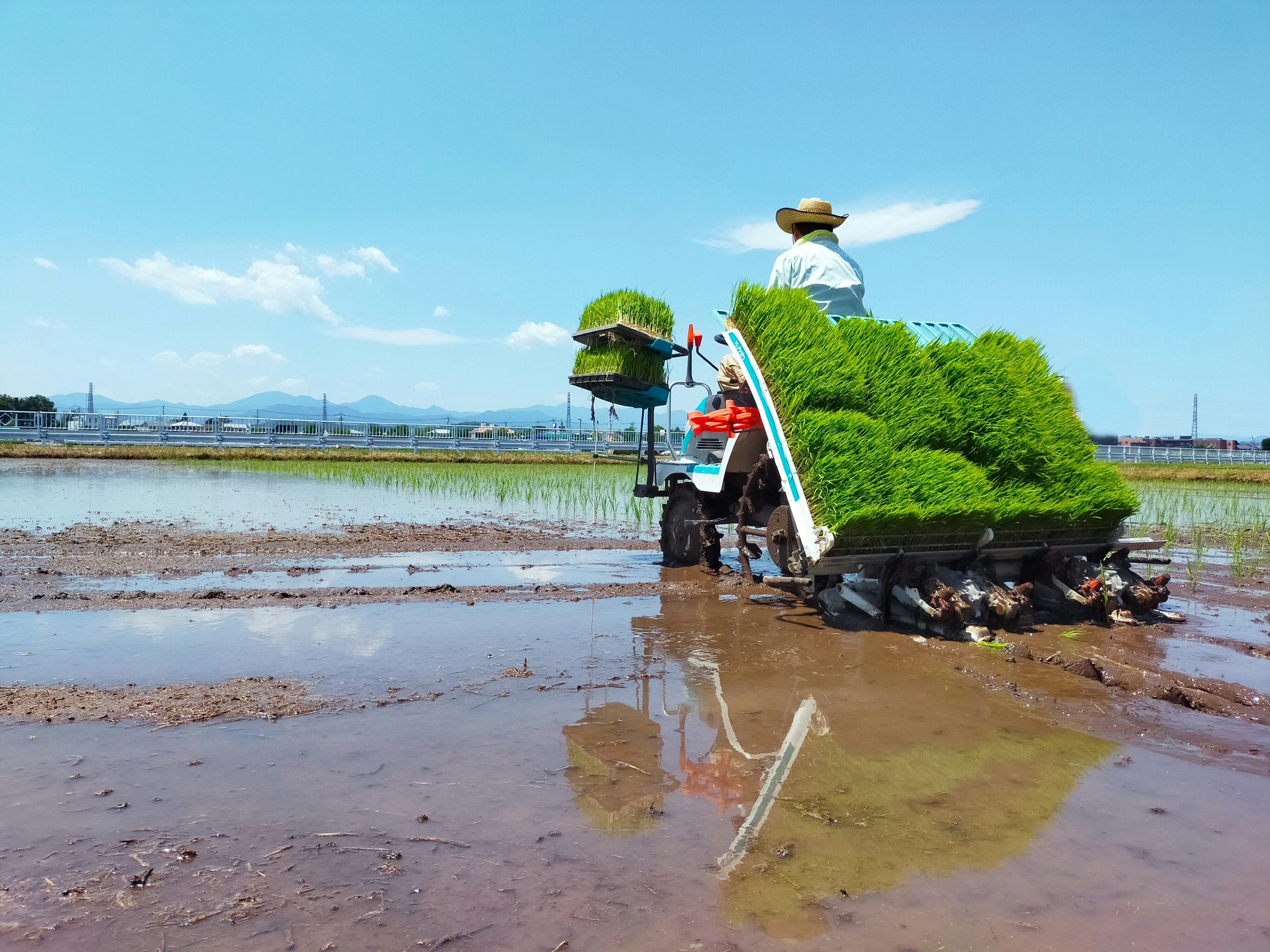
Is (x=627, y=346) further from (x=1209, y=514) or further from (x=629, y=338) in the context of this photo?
(x=1209, y=514)

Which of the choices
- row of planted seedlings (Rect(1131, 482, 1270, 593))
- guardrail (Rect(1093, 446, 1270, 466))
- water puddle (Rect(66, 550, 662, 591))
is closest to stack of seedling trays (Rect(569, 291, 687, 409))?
water puddle (Rect(66, 550, 662, 591))

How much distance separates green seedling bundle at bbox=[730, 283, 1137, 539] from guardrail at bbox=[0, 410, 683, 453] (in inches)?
955

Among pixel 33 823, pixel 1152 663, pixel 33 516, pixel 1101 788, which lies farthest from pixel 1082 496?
pixel 33 516

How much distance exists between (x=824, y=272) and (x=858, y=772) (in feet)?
13.7

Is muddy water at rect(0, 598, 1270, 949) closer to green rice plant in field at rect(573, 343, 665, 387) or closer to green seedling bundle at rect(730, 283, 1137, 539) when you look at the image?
green seedling bundle at rect(730, 283, 1137, 539)

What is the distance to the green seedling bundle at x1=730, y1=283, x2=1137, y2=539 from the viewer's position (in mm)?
5102

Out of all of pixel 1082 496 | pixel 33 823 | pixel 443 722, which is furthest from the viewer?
pixel 1082 496

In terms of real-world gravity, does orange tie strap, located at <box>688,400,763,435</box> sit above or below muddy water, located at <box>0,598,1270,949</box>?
above

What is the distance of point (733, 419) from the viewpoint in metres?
6.27

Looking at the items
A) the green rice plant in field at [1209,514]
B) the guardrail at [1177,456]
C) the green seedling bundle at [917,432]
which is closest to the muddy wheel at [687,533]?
the green seedling bundle at [917,432]

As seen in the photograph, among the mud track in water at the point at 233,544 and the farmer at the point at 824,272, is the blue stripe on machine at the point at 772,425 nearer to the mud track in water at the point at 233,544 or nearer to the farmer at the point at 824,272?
the farmer at the point at 824,272

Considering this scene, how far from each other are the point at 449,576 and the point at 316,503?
7.90 m

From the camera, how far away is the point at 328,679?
404cm

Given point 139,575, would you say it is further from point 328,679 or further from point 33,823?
point 33,823
